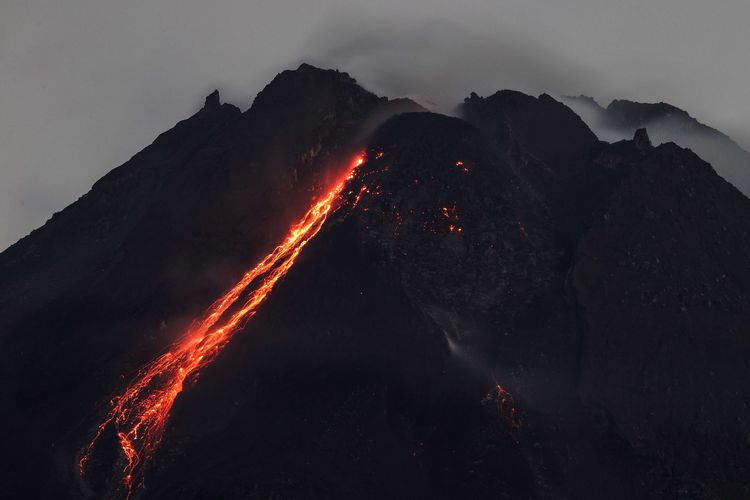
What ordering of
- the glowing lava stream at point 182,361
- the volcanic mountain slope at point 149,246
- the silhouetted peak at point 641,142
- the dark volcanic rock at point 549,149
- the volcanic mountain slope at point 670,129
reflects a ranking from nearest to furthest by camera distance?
the glowing lava stream at point 182,361, the volcanic mountain slope at point 149,246, the dark volcanic rock at point 549,149, the silhouetted peak at point 641,142, the volcanic mountain slope at point 670,129

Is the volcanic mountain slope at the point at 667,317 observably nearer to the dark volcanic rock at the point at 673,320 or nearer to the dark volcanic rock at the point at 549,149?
the dark volcanic rock at the point at 673,320

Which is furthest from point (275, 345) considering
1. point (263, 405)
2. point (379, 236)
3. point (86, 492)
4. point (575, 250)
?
point (575, 250)

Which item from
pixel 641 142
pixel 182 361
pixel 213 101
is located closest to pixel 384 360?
pixel 182 361

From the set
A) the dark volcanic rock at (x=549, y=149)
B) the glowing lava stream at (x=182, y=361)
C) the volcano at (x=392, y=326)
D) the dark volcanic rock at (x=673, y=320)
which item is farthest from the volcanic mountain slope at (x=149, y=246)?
the dark volcanic rock at (x=673, y=320)

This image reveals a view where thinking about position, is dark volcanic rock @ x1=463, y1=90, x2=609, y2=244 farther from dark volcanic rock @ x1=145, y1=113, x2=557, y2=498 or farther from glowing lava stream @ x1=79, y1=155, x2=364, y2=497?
glowing lava stream @ x1=79, y1=155, x2=364, y2=497

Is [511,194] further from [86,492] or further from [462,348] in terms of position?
[86,492]

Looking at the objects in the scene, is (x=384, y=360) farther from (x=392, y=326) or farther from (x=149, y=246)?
(x=149, y=246)

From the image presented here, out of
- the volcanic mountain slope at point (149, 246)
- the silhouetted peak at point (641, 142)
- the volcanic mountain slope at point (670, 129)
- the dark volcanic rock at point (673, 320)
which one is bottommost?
the volcanic mountain slope at point (670, 129)
